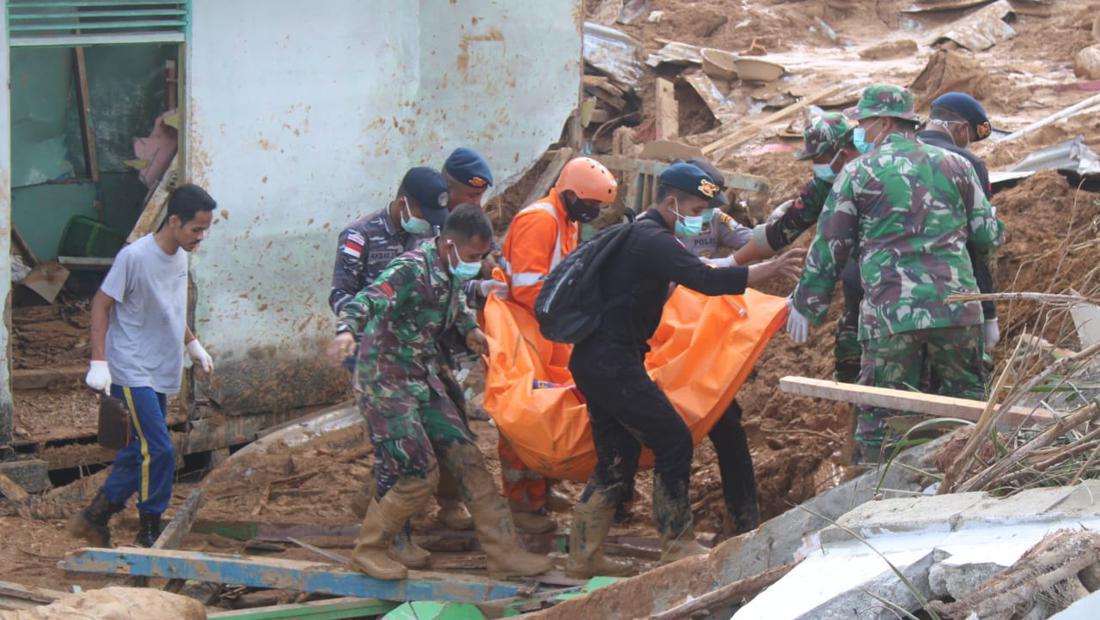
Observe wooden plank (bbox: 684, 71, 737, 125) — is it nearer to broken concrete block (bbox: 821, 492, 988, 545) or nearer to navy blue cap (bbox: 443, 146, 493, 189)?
navy blue cap (bbox: 443, 146, 493, 189)

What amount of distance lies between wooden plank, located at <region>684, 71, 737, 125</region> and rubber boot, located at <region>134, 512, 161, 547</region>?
7.80m

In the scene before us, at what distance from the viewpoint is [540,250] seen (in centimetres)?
667

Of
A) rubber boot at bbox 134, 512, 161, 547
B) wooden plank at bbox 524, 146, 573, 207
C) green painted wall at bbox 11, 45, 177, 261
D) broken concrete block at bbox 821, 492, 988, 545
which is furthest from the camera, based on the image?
wooden plank at bbox 524, 146, 573, 207

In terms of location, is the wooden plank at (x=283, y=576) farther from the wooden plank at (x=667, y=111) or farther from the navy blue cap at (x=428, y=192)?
the wooden plank at (x=667, y=111)

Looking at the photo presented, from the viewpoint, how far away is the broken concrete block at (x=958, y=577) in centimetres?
311

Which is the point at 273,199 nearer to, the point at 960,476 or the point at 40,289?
the point at 40,289

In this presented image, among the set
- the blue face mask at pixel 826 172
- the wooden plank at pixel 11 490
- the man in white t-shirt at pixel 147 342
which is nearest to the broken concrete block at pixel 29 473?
the wooden plank at pixel 11 490

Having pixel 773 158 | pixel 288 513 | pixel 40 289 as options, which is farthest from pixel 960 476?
pixel 40 289

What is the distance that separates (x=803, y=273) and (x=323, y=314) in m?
4.08

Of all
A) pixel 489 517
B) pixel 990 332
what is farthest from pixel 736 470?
pixel 990 332

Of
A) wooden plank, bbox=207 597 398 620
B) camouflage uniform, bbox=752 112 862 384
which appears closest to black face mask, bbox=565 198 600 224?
camouflage uniform, bbox=752 112 862 384

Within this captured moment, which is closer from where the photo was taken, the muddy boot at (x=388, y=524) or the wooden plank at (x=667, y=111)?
the muddy boot at (x=388, y=524)

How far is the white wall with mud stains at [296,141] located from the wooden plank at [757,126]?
2914 millimetres

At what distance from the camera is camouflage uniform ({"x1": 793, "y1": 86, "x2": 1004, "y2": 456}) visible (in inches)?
221
